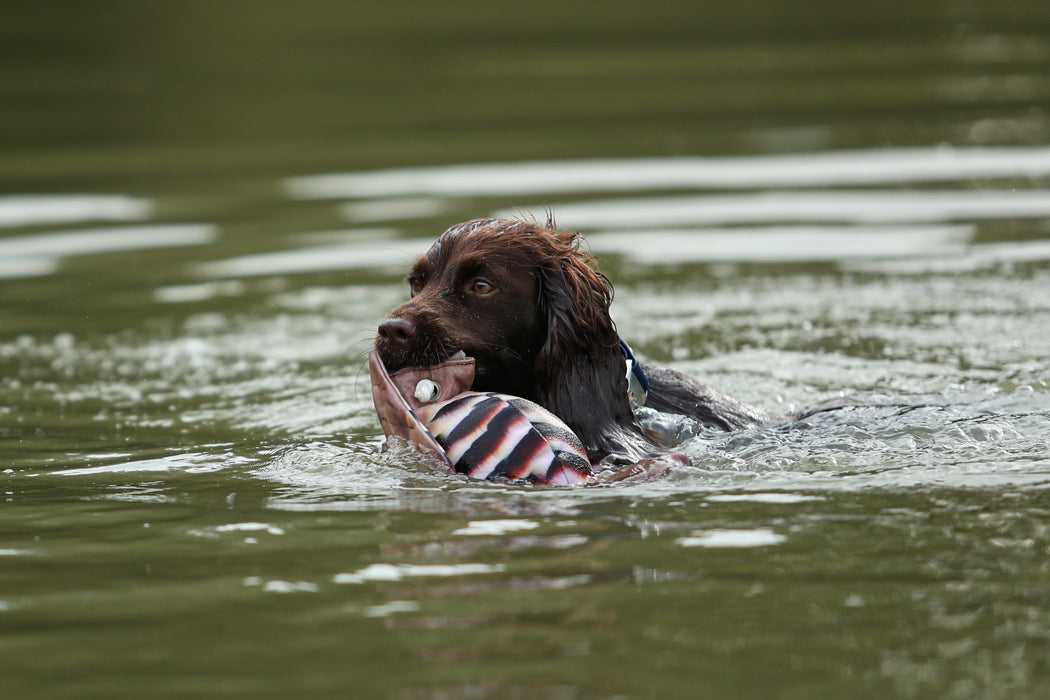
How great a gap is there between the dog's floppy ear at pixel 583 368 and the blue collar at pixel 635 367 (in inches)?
1.2

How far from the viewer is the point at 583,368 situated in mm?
6363

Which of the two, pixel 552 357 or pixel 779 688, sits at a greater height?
pixel 552 357

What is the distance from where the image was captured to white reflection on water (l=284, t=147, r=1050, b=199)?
14039 millimetres

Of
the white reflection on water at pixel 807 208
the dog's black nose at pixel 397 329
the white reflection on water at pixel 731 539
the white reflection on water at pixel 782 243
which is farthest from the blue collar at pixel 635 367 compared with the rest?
the white reflection on water at pixel 807 208

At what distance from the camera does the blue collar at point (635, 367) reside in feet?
21.2

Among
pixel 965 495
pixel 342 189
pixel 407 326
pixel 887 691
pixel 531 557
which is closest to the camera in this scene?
pixel 887 691

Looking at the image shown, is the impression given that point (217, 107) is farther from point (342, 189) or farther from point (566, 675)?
point (566, 675)

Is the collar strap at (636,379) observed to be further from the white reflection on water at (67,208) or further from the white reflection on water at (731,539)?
the white reflection on water at (67,208)

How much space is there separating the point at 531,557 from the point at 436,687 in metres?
1.14

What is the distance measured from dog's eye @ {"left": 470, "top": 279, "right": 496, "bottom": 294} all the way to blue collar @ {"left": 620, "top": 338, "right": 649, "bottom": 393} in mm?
646

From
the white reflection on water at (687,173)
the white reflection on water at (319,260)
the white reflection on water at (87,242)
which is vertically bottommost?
the white reflection on water at (319,260)

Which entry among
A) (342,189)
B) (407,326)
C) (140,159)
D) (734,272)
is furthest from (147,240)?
(407,326)

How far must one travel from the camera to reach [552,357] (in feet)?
20.9

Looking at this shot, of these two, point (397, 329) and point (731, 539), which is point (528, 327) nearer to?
point (397, 329)
